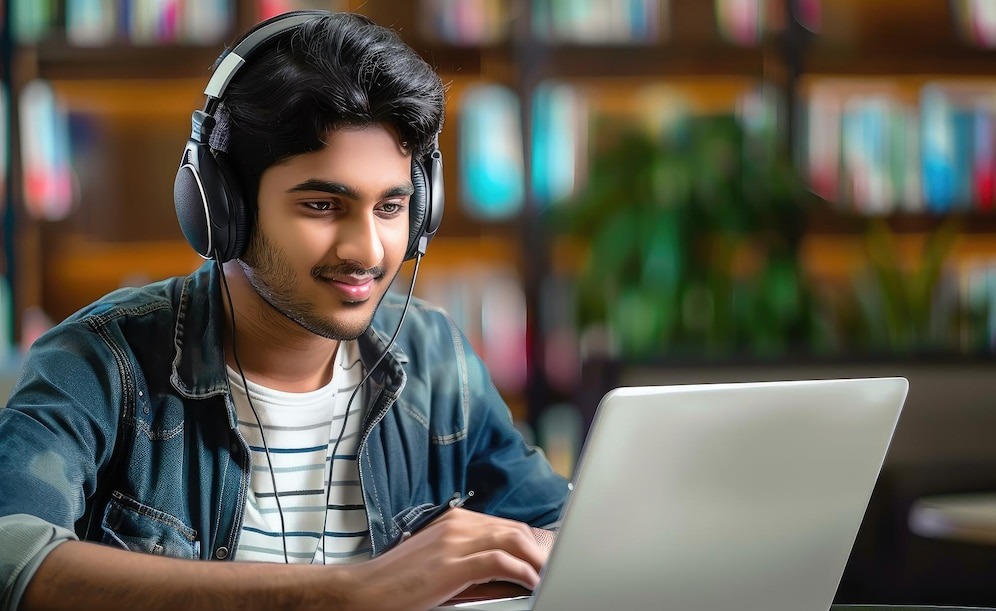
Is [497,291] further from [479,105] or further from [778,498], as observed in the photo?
[778,498]

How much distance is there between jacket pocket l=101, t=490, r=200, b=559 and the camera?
1124mm

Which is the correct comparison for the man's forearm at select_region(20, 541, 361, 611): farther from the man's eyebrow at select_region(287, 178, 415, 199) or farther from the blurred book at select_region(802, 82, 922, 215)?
the blurred book at select_region(802, 82, 922, 215)

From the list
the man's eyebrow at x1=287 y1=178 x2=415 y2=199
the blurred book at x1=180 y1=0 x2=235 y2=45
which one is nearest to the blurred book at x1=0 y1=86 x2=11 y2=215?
the blurred book at x1=180 y1=0 x2=235 y2=45

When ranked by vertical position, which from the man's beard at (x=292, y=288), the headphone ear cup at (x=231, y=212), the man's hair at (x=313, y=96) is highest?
the man's hair at (x=313, y=96)

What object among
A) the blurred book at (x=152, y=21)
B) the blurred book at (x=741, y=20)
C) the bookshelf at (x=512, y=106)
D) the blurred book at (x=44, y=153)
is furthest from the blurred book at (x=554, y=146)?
the blurred book at (x=44, y=153)

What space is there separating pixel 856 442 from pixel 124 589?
21.1 inches

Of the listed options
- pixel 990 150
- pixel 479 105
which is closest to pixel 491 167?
pixel 479 105

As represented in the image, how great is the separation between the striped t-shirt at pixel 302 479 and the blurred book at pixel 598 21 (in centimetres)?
203

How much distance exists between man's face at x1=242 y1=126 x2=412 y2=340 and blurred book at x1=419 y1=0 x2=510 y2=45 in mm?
2029

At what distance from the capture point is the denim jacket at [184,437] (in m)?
1.00

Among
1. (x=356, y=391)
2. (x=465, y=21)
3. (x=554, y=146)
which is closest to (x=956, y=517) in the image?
(x=356, y=391)

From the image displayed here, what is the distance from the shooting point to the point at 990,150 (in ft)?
10.7

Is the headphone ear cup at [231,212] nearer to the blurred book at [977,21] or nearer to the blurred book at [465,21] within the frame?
the blurred book at [465,21]

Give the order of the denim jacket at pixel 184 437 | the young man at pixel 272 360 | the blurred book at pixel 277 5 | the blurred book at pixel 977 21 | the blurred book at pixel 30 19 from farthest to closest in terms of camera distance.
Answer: the blurred book at pixel 977 21
the blurred book at pixel 277 5
the blurred book at pixel 30 19
the young man at pixel 272 360
the denim jacket at pixel 184 437
